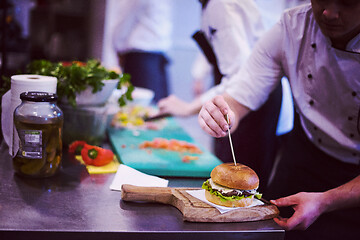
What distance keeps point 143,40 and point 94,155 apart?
8.75ft

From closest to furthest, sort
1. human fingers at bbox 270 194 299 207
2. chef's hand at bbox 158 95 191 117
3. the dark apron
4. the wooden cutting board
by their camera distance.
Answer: the wooden cutting board < human fingers at bbox 270 194 299 207 < the dark apron < chef's hand at bbox 158 95 191 117

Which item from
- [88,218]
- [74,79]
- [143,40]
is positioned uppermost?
[74,79]

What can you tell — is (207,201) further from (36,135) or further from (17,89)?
(17,89)

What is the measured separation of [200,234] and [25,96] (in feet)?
2.56

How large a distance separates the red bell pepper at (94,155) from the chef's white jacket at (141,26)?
8.54ft

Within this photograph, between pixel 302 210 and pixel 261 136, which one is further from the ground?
pixel 302 210

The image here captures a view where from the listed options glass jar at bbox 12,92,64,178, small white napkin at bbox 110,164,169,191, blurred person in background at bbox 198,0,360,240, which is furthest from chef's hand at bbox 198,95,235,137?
glass jar at bbox 12,92,64,178

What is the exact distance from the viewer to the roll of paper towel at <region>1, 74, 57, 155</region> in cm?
159

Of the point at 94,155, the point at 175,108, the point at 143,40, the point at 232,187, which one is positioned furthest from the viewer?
the point at 143,40

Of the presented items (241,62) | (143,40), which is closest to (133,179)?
(241,62)

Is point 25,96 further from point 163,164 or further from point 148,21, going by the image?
point 148,21

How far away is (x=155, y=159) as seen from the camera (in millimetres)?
1887

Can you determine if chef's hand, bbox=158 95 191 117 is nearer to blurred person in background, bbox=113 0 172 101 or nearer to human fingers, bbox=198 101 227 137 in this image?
human fingers, bbox=198 101 227 137

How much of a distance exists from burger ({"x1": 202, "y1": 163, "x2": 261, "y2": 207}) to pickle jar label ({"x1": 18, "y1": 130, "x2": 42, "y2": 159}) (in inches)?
24.2
